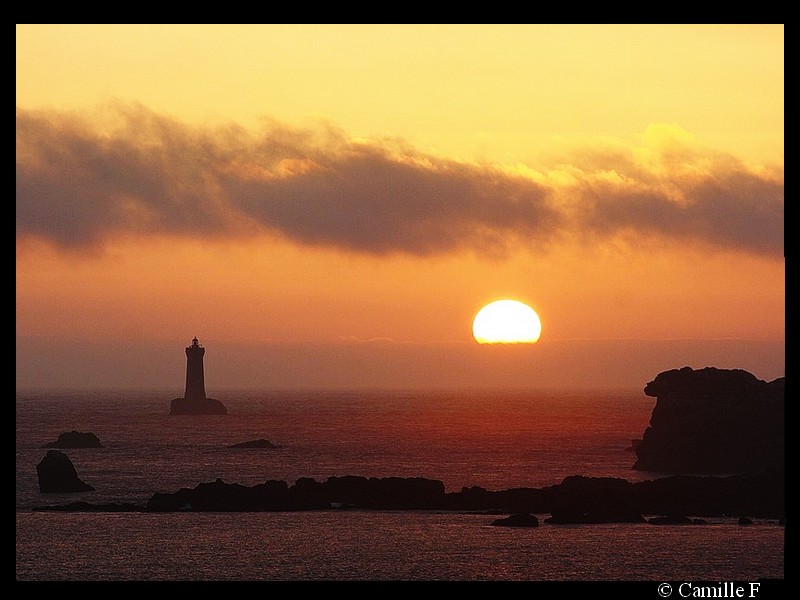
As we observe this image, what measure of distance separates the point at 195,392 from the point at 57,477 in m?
84.8

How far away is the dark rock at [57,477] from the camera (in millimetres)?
58094

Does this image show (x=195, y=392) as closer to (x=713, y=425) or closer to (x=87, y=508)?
(x=713, y=425)

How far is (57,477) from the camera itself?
190 ft

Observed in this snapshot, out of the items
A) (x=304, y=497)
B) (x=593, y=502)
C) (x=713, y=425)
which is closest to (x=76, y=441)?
(x=304, y=497)

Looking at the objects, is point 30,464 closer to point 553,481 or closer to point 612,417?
point 553,481

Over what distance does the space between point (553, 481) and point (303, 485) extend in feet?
72.8

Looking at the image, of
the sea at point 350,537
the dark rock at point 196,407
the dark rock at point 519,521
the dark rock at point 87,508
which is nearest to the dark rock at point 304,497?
the dark rock at point 87,508

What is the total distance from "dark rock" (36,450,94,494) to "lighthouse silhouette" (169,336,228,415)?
68763 mm

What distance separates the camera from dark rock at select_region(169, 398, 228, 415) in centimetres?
14325

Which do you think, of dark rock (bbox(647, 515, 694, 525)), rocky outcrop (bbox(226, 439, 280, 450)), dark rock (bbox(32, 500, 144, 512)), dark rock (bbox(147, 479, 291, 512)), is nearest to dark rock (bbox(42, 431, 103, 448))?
rocky outcrop (bbox(226, 439, 280, 450))

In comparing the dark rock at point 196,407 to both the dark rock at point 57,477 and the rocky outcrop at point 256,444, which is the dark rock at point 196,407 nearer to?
the rocky outcrop at point 256,444

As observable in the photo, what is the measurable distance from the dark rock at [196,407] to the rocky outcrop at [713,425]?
82.1 m

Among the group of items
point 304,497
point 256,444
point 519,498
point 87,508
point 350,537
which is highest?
point 519,498
